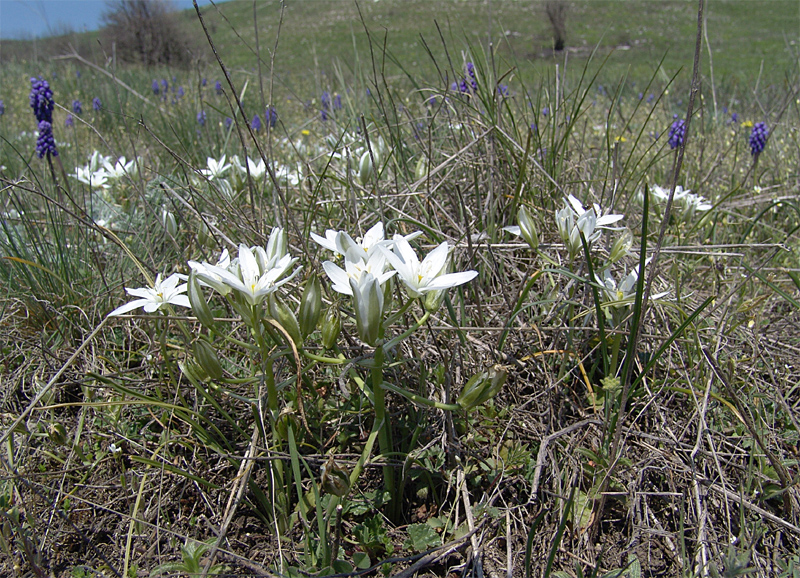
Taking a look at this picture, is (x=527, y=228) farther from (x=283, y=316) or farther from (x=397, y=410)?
(x=283, y=316)

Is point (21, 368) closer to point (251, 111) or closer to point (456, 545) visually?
point (456, 545)

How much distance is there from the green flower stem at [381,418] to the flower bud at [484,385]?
0.19 m

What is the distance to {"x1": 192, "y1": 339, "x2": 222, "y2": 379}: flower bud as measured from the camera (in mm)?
1122

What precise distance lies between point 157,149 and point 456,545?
150 inches

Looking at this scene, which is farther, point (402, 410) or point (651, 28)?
point (651, 28)

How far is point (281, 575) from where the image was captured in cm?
109

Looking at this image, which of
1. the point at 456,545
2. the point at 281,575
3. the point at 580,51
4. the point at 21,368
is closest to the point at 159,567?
the point at 281,575

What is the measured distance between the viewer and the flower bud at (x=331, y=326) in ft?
3.67

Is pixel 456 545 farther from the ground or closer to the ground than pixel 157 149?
closer to the ground

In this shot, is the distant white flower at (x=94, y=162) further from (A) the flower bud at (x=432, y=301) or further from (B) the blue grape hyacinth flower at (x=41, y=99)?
(A) the flower bud at (x=432, y=301)

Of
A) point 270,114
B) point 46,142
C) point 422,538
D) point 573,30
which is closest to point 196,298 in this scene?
point 422,538

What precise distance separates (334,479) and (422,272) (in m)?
0.49

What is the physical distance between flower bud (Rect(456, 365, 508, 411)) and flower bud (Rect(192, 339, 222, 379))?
1.86 feet

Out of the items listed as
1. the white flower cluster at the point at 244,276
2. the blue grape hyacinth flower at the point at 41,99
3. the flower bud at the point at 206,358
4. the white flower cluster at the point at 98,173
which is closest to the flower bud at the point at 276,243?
the white flower cluster at the point at 244,276
